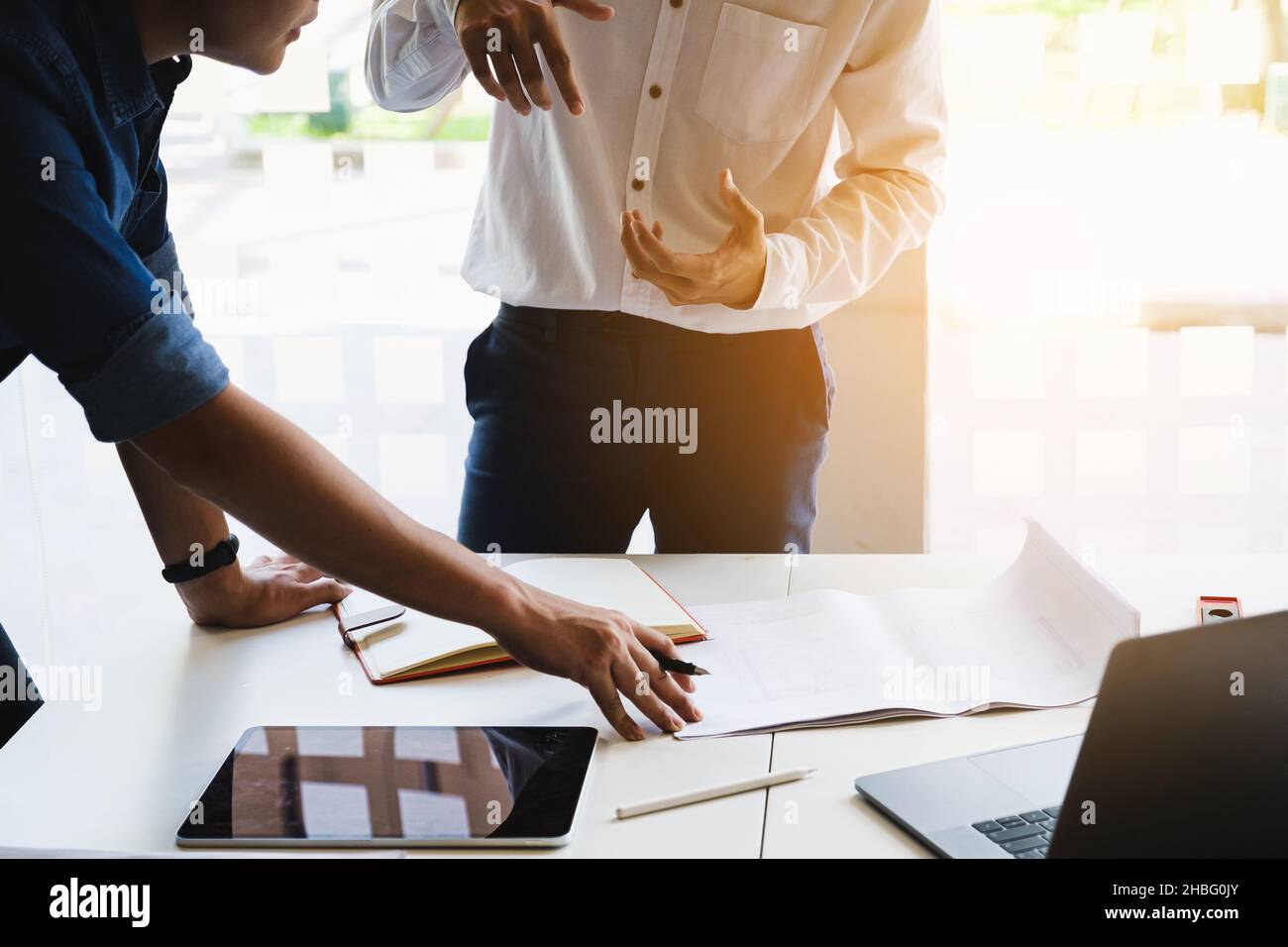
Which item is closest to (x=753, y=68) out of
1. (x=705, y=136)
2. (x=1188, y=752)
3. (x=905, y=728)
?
(x=705, y=136)

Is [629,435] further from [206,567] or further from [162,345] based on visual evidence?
[162,345]

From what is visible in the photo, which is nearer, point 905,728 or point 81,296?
point 81,296

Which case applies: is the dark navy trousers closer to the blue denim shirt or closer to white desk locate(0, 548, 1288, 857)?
white desk locate(0, 548, 1288, 857)

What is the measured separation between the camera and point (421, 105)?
168 cm

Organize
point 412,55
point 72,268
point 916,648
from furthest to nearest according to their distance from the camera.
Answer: point 412,55 < point 916,648 < point 72,268

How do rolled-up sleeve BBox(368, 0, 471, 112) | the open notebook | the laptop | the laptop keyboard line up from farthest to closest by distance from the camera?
rolled-up sleeve BBox(368, 0, 471, 112)
the open notebook
the laptop keyboard
the laptop

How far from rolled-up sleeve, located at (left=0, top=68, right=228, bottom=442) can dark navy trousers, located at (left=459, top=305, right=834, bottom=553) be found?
2.32ft

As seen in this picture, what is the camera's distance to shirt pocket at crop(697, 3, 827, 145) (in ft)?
5.06

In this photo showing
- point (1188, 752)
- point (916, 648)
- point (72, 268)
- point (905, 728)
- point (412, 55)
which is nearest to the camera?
point (1188, 752)

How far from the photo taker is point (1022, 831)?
2.78 feet

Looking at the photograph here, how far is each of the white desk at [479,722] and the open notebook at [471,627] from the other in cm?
2

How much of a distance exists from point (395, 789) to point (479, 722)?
0.15 metres

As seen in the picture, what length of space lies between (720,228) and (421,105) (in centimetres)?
46

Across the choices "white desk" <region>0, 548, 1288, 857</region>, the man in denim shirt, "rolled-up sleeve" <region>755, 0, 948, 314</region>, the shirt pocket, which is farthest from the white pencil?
the shirt pocket
